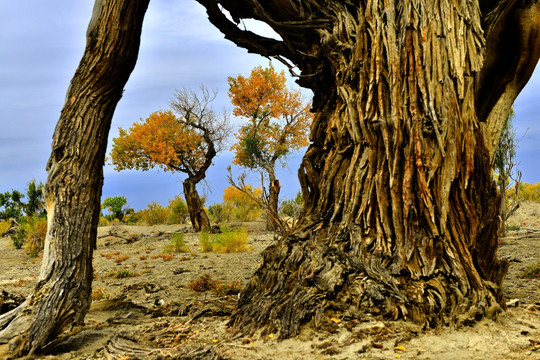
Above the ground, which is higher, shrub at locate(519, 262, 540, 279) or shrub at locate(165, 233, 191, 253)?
shrub at locate(165, 233, 191, 253)

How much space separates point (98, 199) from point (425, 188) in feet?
11.0

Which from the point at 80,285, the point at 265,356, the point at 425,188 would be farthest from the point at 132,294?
the point at 425,188

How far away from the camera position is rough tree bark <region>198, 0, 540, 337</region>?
3.74m

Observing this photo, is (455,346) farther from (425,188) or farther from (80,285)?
(80,285)

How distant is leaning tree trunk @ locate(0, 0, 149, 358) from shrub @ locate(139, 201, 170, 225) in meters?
18.4

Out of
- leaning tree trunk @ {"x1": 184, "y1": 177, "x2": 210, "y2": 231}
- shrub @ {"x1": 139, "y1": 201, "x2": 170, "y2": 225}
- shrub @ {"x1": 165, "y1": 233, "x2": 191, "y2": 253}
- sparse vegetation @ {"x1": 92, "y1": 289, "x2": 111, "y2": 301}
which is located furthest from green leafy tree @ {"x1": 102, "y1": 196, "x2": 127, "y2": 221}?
sparse vegetation @ {"x1": 92, "y1": 289, "x2": 111, "y2": 301}

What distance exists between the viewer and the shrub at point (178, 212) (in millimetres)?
A: 22656

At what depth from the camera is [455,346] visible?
3305mm

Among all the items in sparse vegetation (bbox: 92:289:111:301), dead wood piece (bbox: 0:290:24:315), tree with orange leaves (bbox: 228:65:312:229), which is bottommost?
sparse vegetation (bbox: 92:289:111:301)

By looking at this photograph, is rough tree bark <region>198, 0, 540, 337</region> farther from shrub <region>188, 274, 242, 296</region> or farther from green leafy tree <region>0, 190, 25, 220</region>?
green leafy tree <region>0, 190, 25, 220</region>

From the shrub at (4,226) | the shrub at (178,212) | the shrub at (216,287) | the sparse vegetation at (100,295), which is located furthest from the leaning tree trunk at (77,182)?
Result: the shrub at (4,226)

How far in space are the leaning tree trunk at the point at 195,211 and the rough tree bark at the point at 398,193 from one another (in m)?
13.3

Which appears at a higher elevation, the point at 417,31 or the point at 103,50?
the point at 103,50

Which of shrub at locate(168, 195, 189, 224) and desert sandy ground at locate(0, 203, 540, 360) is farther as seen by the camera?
shrub at locate(168, 195, 189, 224)
